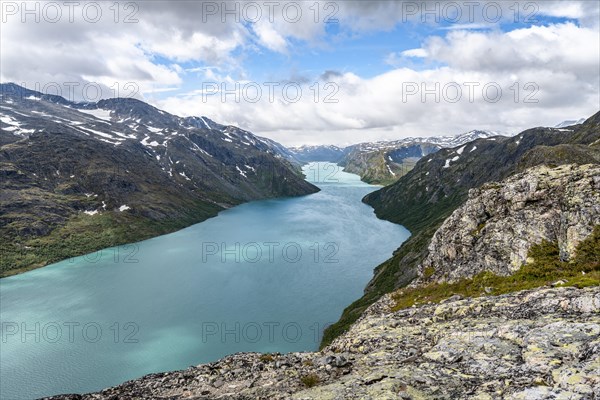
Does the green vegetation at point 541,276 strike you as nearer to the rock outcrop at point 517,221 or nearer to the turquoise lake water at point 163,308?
the rock outcrop at point 517,221

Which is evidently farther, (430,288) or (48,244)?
(48,244)

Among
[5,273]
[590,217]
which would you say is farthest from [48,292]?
[590,217]

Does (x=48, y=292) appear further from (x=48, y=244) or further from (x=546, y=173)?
(x=546, y=173)

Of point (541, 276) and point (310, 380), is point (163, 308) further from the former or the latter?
point (541, 276)

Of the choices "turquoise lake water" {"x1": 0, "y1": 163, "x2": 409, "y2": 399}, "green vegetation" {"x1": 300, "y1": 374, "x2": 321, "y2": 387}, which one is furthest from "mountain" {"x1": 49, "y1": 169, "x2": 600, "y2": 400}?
"turquoise lake water" {"x1": 0, "y1": 163, "x2": 409, "y2": 399}

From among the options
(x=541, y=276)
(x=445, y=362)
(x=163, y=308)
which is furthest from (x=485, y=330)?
(x=163, y=308)

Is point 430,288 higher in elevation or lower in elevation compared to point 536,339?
lower
